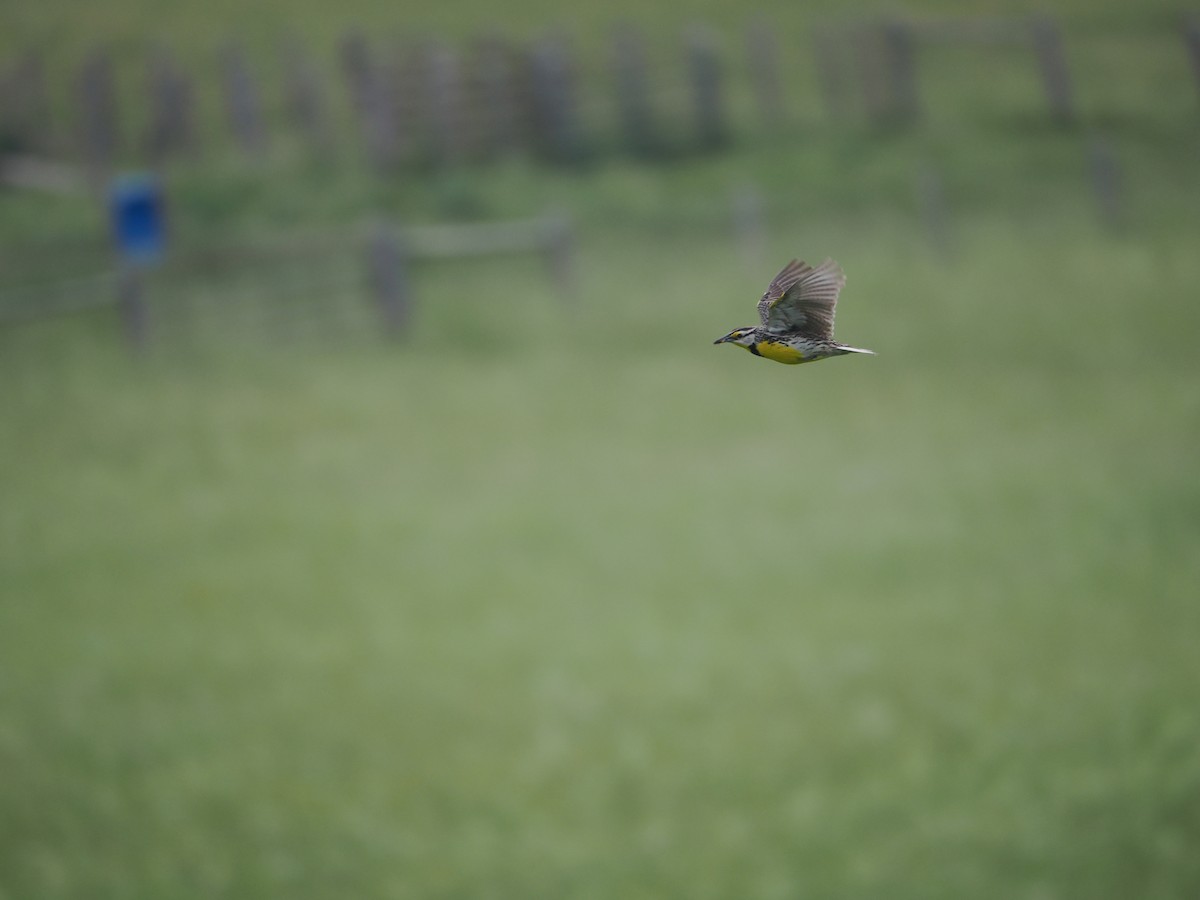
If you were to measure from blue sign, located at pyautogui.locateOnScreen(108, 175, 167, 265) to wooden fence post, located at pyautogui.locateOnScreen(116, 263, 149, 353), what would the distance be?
55 cm

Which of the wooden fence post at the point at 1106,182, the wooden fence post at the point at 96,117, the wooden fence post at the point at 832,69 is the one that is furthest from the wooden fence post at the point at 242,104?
the wooden fence post at the point at 1106,182

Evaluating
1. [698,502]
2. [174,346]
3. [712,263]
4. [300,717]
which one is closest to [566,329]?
[712,263]

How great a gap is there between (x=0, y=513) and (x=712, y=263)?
49.3 ft

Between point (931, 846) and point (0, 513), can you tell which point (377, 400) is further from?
point (931, 846)

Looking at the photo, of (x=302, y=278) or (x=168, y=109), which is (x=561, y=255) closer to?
(x=302, y=278)

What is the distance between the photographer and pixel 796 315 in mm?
1889

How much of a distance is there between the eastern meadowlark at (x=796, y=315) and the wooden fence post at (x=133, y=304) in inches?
1183

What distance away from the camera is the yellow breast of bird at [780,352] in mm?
1776

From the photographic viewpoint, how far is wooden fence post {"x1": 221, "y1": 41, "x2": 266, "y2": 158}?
119ft

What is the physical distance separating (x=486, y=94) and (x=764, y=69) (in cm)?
789

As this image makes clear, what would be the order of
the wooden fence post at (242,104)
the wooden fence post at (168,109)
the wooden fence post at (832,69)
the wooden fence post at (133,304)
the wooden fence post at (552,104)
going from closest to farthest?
the wooden fence post at (133,304) → the wooden fence post at (168,109) → the wooden fence post at (242,104) → the wooden fence post at (832,69) → the wooden fence post at (552,104)

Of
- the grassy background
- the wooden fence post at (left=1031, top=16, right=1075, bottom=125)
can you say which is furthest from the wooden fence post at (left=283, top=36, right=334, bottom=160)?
the wooden fence post at (left=1031, top=16, right=1075, bottom=125)

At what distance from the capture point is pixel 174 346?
1206 inches

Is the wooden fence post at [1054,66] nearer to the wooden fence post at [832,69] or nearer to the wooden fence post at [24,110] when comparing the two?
the wooden fence post at [832,69]
